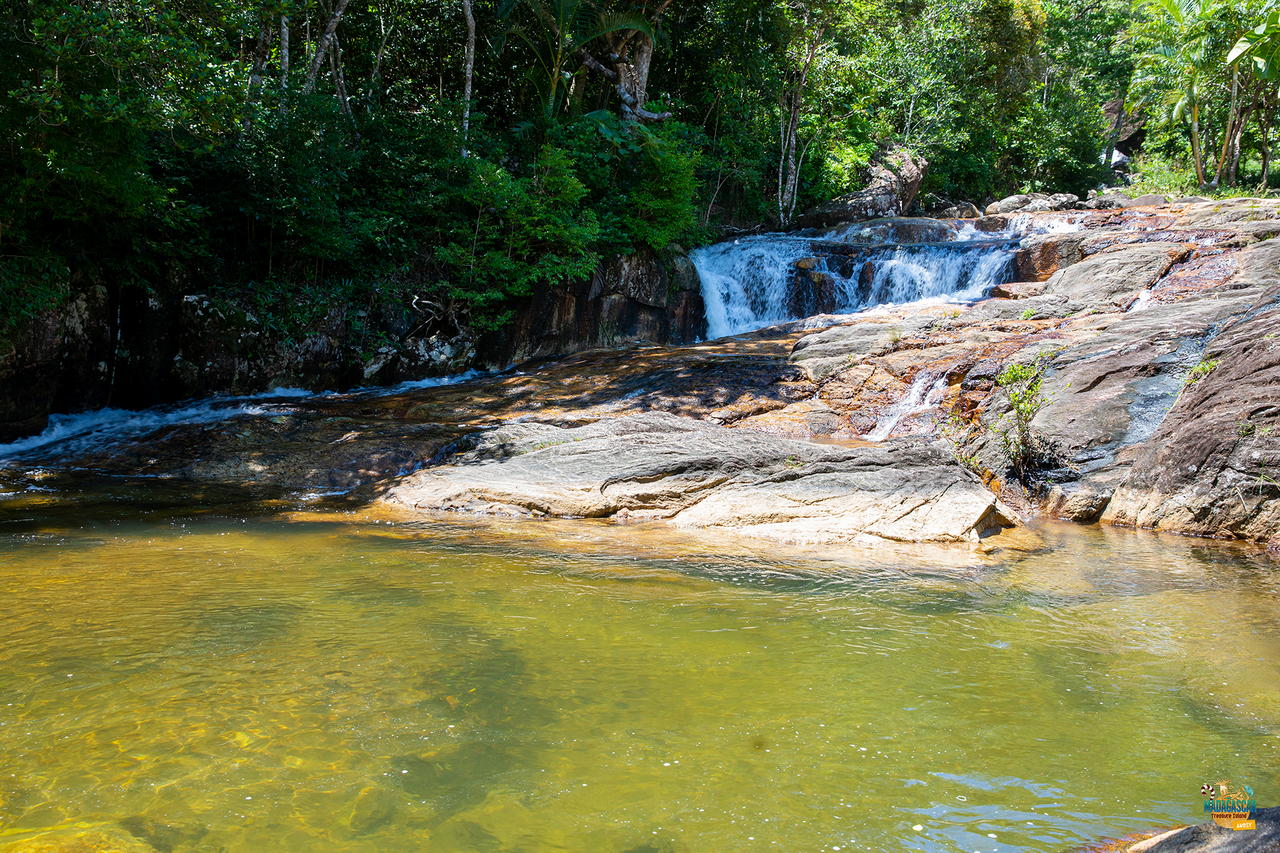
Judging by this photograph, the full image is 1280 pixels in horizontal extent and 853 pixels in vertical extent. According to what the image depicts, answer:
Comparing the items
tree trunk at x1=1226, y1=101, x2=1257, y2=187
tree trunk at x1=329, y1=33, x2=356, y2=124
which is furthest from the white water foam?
tree trunk at x1=1226, y1=101, x2=1257, y2=187

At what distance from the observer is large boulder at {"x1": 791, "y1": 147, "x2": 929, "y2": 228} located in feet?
79.4

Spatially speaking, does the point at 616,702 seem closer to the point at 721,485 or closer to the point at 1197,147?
the point at 721,485

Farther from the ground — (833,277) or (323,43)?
(323,43)

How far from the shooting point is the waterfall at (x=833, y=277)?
1772cm

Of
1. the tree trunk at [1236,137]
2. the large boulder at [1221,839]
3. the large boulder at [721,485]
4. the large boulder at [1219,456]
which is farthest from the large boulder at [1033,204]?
the large boulder at [1221,839]

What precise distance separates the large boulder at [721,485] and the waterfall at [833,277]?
9.95 m

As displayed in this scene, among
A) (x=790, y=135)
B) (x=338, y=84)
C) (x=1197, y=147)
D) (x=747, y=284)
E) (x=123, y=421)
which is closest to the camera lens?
(x=123, y=421)

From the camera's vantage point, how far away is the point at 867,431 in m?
10.7

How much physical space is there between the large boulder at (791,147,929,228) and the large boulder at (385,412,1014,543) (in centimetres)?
1720

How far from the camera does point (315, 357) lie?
1326 centimetres

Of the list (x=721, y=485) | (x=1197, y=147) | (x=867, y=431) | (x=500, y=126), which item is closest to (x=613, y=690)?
(x=721, y=485)

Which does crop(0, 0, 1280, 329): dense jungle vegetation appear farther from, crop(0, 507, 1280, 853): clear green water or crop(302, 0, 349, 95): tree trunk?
crop(0, 507, 1280, 853): clear green water

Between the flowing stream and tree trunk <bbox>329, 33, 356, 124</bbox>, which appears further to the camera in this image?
tree trunk <bbox>329, 33, 356, 124</bbox>

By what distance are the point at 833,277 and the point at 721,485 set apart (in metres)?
12.0
